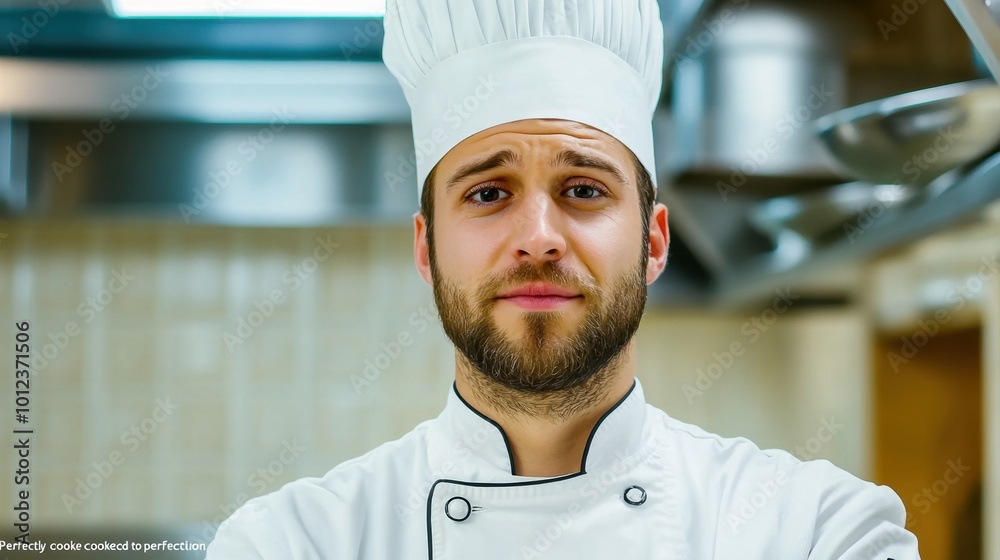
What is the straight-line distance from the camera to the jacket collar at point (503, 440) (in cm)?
95

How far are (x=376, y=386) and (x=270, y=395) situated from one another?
25cm

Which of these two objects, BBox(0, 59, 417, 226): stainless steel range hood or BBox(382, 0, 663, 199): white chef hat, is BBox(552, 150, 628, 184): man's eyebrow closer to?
BBox(382, 0, 663, 199): white chef hat

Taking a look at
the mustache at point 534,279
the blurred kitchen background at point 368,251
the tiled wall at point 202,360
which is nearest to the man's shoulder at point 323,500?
the mustache at point 534,279

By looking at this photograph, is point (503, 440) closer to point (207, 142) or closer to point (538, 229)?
point (538, 229)

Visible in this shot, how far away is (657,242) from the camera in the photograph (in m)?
1.07

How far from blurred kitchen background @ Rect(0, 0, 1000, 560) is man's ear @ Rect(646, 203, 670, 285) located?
221 mm

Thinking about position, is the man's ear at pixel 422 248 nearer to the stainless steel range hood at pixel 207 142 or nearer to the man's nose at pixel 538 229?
the man's nose at pixel 538 229

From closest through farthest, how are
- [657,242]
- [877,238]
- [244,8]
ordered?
1. [657,242]
2. [877,238]
3. [244,8]

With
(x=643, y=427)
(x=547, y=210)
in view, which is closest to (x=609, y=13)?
(x=547, y=210)

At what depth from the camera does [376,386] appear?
2270mm

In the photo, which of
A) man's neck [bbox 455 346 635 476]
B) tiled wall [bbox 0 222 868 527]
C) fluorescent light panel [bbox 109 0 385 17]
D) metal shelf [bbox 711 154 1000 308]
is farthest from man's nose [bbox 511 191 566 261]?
tiled wall [bbox 0 222 868 527]

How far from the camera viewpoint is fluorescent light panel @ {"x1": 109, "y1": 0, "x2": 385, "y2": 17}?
158 cm

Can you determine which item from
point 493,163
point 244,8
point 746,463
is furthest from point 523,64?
point 244,8

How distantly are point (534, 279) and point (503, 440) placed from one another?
0.62 ft
